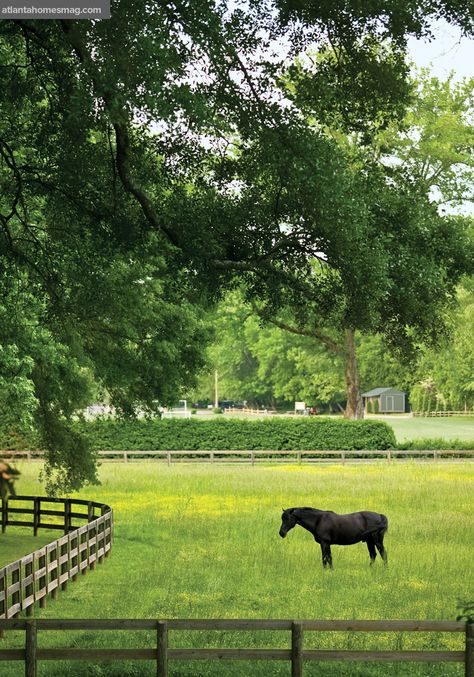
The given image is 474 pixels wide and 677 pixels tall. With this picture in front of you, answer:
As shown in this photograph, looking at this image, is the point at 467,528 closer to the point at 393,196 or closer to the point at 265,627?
the point at 393,196

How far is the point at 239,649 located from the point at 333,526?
11.4 metres

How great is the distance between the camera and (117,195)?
16.5 m

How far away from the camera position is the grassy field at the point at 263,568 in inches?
607

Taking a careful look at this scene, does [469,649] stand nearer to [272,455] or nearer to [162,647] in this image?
[162,647]

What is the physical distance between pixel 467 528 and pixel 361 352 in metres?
50.8

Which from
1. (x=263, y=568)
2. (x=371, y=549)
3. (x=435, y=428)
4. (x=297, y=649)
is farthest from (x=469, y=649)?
(x=435, y=428)

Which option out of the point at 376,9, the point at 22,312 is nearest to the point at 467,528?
the point at 22,312

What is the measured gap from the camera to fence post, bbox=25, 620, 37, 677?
36.7 ft

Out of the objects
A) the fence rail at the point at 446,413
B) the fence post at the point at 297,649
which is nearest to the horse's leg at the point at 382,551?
the fence post at the point at 297,649

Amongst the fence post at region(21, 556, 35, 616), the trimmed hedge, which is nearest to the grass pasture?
the trimmed hedge

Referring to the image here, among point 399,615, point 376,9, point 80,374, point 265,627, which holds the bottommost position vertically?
point 399,615

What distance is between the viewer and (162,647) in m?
11.3

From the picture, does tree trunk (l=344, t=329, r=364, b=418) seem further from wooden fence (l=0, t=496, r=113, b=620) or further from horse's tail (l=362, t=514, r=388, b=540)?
horse's tail (l=362, t=514, r=388, b=540)

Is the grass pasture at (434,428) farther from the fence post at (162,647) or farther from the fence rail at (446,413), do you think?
the fence post at (162,647)
